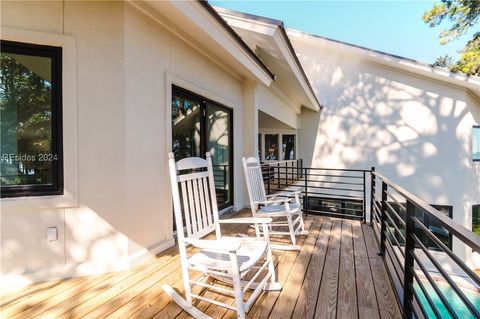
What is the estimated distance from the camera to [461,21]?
10.7 meters

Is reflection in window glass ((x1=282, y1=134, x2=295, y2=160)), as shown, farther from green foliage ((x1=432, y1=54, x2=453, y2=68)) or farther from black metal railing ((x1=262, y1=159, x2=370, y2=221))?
green foliage ((x1=432, y1=54, x2=453, y2=68))

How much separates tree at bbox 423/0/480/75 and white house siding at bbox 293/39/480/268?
153 inches

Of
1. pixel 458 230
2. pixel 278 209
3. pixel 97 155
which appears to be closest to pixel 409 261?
pixel 458 230

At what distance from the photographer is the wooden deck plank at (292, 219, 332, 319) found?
6.25 feet

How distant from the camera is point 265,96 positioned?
6.10 m

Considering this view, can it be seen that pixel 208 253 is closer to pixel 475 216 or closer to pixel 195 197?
pixel 195 197

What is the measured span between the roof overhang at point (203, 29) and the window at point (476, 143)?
7.42 m

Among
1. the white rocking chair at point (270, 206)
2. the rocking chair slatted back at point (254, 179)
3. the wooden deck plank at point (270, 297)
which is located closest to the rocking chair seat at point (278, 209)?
the white rocking chair at point (270, 206)

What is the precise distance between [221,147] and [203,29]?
6.98ft

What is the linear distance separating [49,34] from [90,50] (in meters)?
0.30

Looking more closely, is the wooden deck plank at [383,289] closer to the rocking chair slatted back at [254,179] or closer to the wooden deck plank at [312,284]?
the wooden deck plank at [312,284]

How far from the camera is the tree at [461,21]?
10.2 m

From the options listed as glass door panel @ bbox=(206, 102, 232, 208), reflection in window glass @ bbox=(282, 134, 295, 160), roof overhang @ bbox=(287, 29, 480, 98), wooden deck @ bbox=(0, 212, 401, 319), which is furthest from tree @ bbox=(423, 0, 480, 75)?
wooden deck @ bbox=(0, 212, 401, 319)

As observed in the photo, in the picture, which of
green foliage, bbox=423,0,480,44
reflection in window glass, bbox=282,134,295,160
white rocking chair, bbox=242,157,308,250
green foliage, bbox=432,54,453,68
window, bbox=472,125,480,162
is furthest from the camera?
green foliage, bbox=432,54,453,68
